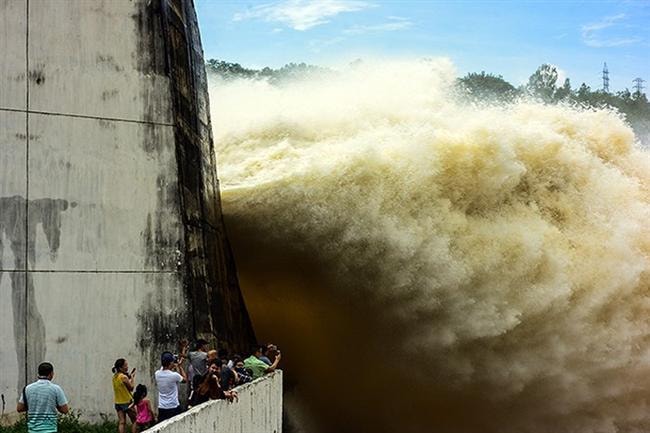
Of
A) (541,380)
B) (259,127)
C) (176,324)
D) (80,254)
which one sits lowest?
(541,380)

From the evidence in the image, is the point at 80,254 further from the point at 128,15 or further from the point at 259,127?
the point at 259,127

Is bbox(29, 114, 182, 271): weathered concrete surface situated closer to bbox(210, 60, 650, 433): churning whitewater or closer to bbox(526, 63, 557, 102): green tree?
bbox(210, 60, 650, 433): churning whitewater

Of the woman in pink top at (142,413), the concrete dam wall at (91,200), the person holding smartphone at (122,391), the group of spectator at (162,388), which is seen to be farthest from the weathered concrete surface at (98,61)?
the woman in pink top at (142,413)

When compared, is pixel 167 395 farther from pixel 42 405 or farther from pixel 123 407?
pixel 42 405

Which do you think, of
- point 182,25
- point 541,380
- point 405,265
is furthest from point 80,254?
point 541,380

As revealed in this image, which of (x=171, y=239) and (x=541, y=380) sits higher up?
(x=171, y=239)

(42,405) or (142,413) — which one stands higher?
(42,405)

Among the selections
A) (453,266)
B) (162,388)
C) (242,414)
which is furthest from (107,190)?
(453,266)
